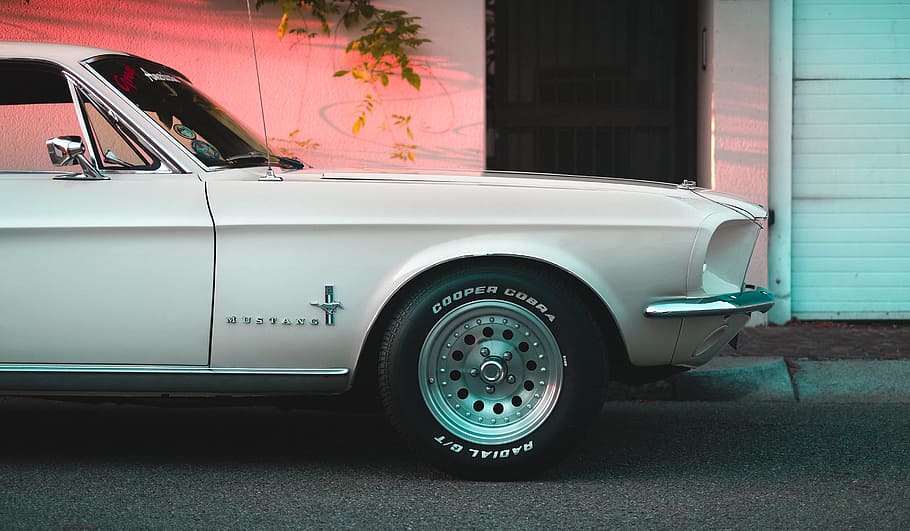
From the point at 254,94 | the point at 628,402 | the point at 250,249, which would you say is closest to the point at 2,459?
the point at 250,249

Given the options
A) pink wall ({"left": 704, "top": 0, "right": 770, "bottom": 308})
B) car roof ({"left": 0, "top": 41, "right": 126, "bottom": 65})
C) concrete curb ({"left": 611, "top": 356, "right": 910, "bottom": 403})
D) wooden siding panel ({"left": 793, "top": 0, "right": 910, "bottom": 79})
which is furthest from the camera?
wooden siding panel ({"left": 793, "top": 0, "right": 910, "bottom": 79})

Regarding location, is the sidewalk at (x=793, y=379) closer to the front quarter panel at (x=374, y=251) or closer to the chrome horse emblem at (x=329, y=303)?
the front quarter panel at (x=374, y=251)

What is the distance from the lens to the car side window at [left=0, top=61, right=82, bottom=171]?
4.46 meters

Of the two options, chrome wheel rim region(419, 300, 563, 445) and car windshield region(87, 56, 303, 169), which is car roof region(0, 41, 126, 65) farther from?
chrome wheel rim region(419, 300, 563, 445)

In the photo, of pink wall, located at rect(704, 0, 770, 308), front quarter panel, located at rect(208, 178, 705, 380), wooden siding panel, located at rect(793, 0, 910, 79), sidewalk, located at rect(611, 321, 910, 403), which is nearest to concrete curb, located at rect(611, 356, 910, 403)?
sidewalk, located at rect(611, 321, 910, 403)

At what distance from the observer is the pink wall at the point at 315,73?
25.9 ft

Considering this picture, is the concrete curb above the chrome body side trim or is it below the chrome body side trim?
below

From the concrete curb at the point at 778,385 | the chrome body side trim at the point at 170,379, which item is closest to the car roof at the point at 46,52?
the chrome body side trim at the point at 170,379

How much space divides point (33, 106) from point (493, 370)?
203 cm

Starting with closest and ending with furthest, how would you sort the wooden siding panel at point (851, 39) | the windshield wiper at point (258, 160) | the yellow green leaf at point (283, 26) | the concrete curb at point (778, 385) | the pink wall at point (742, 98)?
the windshield wiper at point (258, 160) → the concrete curb at point (778, 385) → the yellow green leaf at point (283, 26) → the pink wall at point (742, 98) → the wooden siding panel at point (851, 39)

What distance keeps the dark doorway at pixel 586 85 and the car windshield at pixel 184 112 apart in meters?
4.04

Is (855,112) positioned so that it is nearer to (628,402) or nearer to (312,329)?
(628,402)

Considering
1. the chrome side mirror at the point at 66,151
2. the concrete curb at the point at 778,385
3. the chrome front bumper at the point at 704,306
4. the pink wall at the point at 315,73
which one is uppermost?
the pink wall at the point at 315,73

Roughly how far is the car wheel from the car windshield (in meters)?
1.03
